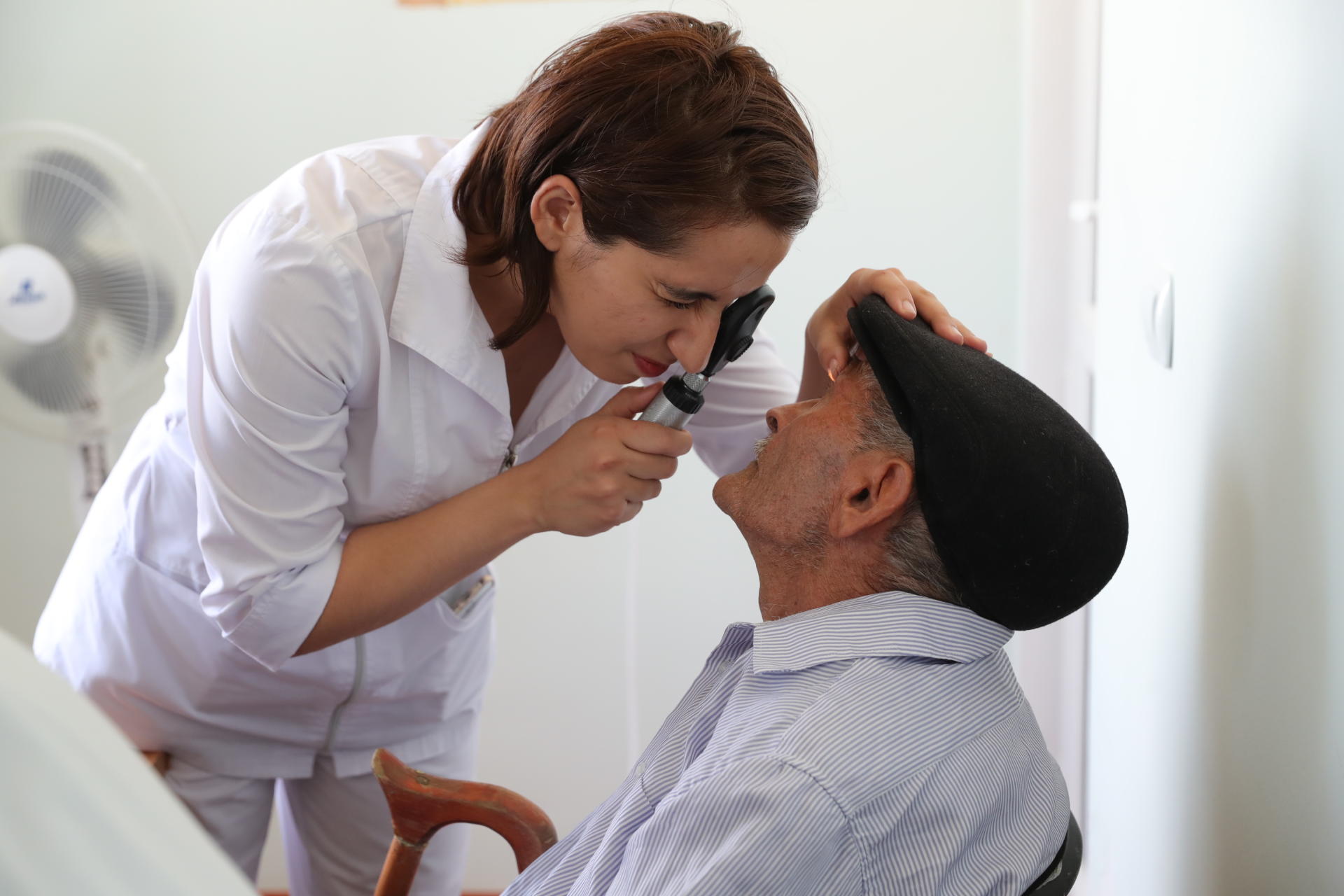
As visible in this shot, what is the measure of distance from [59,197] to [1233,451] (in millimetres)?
1892

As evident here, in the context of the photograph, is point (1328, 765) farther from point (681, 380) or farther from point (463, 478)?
point (463, 478)

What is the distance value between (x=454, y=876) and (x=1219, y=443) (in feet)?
4.11

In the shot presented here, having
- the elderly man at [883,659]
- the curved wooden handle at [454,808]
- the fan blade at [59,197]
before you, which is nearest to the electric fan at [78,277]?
the fan blade at [59,197]

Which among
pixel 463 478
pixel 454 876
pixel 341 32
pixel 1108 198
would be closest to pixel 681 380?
pixel 463 478

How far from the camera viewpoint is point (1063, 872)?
0.94 metres

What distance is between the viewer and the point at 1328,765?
0.80m

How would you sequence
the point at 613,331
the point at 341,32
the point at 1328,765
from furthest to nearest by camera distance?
the point at 341,32, the point at 613,331, the point at 1328,765

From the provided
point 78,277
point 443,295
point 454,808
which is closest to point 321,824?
point 454,808

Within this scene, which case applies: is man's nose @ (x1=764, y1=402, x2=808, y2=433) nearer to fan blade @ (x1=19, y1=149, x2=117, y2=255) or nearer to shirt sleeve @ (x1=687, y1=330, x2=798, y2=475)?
shirt sleeve @ (x1=687, y1=330, x2=798, y2=475)

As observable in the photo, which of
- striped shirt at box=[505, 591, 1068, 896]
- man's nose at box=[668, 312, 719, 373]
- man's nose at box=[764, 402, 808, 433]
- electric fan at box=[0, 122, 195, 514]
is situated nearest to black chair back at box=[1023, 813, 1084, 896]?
striped shirt at box=[505, 591, 1068, 896]

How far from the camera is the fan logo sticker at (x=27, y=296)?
1.97m

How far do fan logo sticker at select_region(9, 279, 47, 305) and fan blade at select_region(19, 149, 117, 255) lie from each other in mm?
76

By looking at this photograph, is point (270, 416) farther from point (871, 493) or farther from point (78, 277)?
point (78, 277)

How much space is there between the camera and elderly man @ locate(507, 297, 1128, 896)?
0.85 metres
